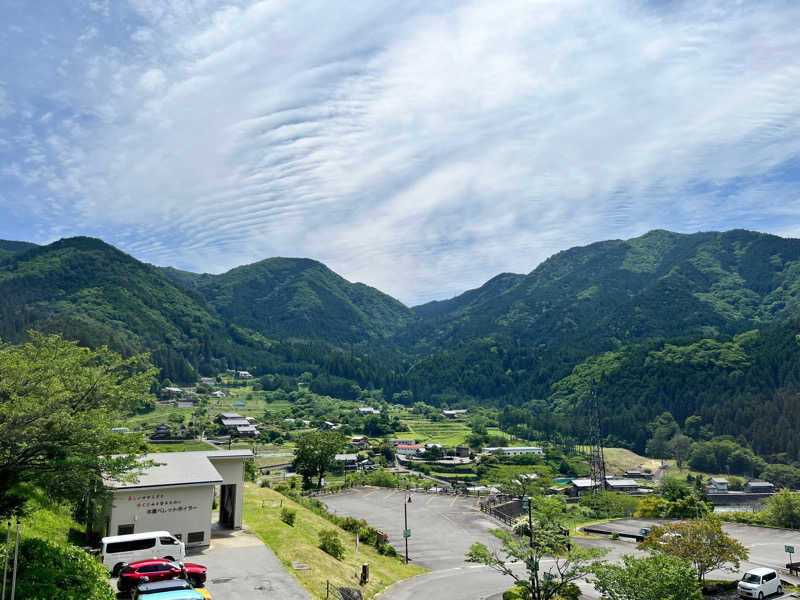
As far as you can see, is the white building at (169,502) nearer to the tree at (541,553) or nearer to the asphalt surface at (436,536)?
the asphalt surface at (436,536)

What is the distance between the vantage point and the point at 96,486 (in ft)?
60.1

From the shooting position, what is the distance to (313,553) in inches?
1125

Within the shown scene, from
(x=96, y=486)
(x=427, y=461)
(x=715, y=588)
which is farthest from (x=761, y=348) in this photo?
(x=96, y=486)

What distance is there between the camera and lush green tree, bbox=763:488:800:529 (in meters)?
49.9

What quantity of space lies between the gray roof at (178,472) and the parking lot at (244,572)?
333 cm

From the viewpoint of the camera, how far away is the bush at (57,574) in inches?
571

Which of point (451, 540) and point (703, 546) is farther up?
point (703, 546)

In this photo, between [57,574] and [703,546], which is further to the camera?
[703,546]

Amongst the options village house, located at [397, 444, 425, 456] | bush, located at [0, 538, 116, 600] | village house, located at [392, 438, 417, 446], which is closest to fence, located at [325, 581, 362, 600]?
bush, located at [0, 538, 116, 600]

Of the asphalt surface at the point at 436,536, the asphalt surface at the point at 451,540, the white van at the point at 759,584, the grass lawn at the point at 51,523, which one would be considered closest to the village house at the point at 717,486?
the asphalt surface at the point at 451,540

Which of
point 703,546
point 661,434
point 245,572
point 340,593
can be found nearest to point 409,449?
point 661,434

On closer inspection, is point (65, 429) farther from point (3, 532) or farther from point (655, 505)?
point (655, 505)

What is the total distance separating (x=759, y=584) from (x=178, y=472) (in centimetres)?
3301

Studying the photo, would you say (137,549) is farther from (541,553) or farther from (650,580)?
(650,580)
